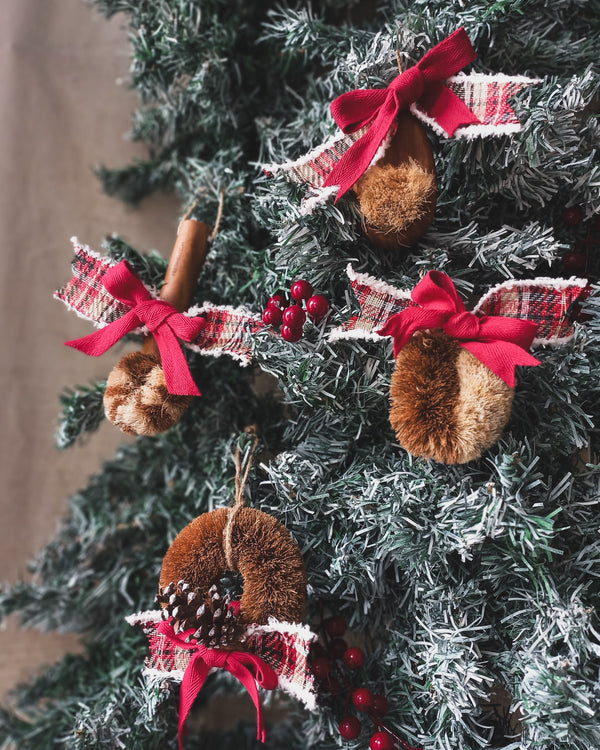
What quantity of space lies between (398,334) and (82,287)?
0.36 metres

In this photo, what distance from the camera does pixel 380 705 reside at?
0.59 m

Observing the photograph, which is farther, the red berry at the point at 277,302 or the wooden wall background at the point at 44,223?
the wooden wall background at the point at 44,223

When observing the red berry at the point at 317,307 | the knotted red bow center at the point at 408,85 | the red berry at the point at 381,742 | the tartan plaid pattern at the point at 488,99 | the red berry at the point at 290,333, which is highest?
the knotted red bow center at the point at 408,85

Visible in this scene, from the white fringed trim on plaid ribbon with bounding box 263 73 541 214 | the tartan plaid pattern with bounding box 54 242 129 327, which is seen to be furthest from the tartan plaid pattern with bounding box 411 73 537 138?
the tartan plaid pattern with bounding box 54 242 129 327

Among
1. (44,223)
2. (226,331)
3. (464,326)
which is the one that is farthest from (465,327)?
(44,223)

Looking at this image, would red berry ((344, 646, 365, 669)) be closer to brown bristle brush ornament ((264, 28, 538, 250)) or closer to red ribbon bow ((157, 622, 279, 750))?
red ribbon bow ((157, 622, 279, 750))

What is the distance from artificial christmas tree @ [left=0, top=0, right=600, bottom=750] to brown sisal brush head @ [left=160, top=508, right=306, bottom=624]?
3 cm

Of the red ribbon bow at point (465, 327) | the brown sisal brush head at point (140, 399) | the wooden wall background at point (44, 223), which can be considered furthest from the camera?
the wooden wall background at point (44, 223)

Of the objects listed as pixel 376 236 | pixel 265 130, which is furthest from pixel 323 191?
pixel 265 130

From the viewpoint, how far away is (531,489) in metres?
0.50

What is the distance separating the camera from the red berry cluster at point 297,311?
0.55 meters

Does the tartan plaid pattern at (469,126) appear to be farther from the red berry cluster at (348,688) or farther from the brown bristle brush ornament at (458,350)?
the red berry cluster at (348,688)

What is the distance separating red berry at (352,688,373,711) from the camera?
57 cm

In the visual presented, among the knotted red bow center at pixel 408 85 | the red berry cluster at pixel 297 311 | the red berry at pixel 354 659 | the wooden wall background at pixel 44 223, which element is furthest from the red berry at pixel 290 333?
the wooden wall background at pixel 44 223
